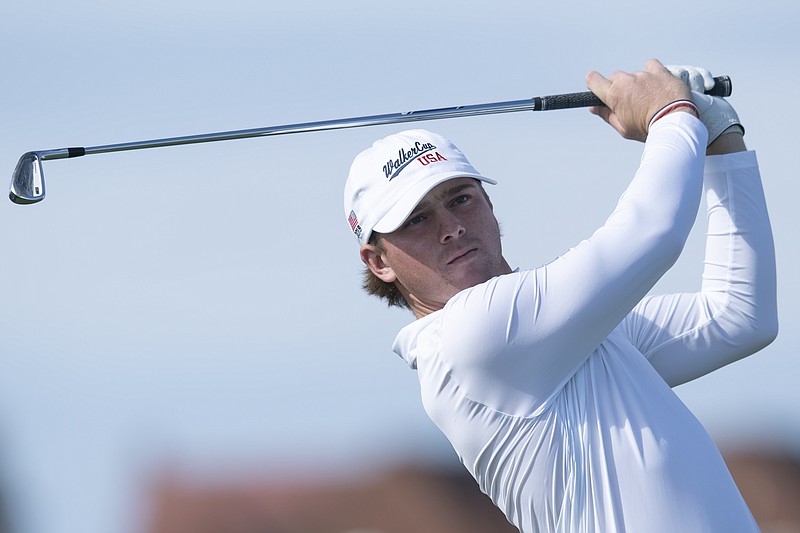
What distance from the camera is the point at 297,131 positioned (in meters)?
4.83

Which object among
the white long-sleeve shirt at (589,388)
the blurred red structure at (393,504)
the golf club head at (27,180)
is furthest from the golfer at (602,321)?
the blurred red structure at (393,504)

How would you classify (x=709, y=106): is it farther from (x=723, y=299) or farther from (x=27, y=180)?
(x=27, y=180)

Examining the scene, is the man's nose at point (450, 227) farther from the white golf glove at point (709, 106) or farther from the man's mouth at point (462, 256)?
the white golf glove at point (709, 106)

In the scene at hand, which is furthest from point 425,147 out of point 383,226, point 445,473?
point 445,473

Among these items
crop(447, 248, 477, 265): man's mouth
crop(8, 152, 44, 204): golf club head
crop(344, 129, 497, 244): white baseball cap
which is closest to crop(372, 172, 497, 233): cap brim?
crop(344, 129, 497, 244): white baseball cap

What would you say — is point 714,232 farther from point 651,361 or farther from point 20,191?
point 20,191

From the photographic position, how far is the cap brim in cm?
430

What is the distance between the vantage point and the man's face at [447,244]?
4.32 metres

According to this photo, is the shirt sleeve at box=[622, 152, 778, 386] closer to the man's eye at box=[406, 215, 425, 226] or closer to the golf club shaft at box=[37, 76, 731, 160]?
the golf club shaft at box=[37, 76, 731, 160]

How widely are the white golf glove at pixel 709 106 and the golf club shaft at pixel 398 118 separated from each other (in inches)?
1.7

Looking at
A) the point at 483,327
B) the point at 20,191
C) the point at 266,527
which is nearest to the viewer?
the point at 483,327

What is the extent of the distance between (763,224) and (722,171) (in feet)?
0.62

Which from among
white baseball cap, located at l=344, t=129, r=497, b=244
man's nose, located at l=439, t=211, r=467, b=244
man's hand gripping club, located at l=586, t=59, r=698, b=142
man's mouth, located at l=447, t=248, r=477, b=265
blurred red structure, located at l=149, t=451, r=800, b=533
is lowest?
blurred red structure, located at l=149, t=451, r=800, b=533

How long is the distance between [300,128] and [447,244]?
0.76 metres
